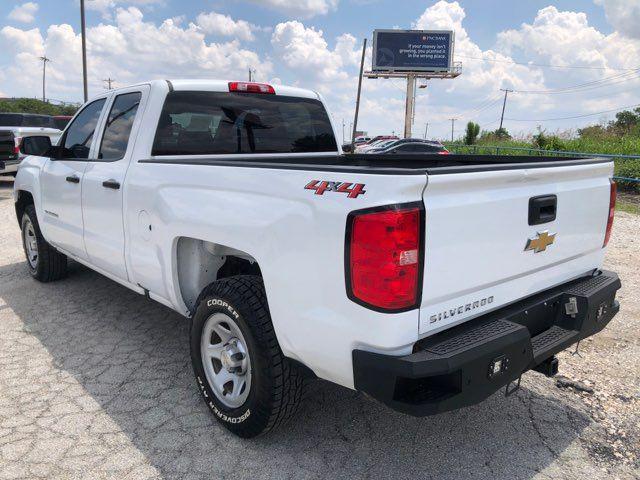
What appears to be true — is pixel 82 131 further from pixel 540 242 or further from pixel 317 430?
pixel 540 242

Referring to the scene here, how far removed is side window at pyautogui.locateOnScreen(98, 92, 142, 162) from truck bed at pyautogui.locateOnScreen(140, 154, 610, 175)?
0.47 meters

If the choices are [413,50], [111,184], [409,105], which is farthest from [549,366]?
[413,50]

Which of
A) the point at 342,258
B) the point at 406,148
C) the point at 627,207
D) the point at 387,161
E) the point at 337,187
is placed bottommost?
the point at 627,207

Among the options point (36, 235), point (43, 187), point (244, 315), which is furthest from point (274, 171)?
point (36, 235)

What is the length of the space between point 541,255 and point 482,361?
76 cm

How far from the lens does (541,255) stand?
2.61 m

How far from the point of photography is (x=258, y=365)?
253 cm

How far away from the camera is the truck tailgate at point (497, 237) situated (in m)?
2.11

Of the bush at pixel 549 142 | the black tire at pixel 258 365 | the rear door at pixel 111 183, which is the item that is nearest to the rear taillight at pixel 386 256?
the black tire at pixel 258 365

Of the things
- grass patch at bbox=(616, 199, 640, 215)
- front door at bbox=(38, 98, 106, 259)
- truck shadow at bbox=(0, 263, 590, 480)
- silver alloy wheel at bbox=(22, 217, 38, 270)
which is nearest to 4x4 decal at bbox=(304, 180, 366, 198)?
truck shadow at bbox=(0, 263, 590, 480)

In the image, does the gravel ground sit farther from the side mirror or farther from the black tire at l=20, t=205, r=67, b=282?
the side mirror

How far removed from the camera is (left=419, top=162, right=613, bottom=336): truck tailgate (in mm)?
2107

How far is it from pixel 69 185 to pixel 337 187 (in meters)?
3.12

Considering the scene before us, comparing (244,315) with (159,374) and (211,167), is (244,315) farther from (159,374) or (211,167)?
(159,374)
